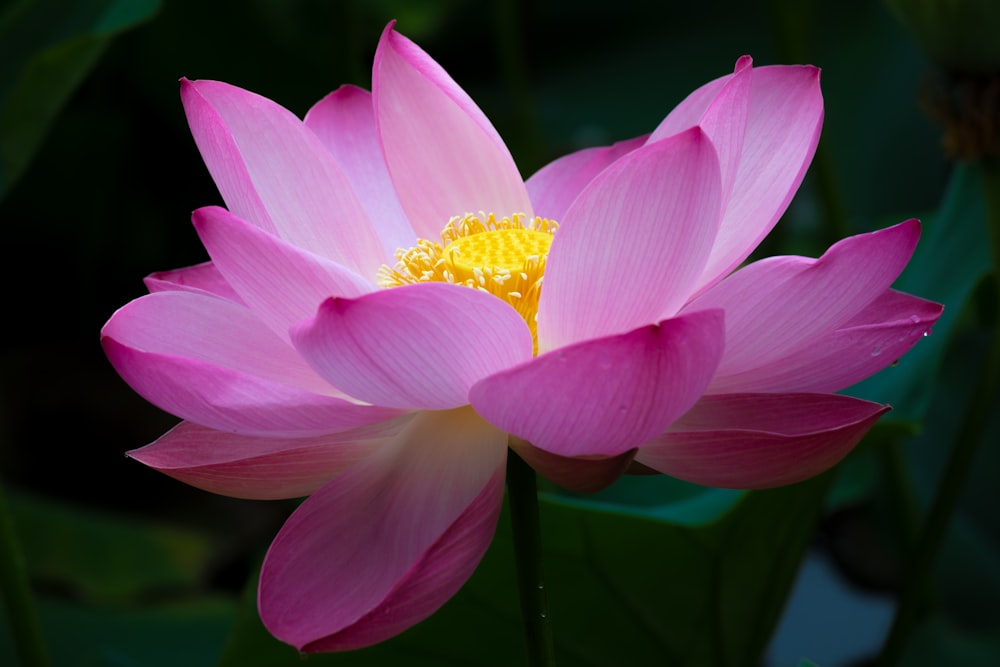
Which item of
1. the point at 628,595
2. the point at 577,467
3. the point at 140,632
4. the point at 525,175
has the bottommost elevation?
the point at 140,632

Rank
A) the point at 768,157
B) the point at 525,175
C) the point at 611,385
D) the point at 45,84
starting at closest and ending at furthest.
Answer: the point at 611,385, the point at 768,157, the point at 45,84, the point at 525,175

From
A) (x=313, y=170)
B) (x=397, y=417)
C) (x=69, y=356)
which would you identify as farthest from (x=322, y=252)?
(x=69, y=356)

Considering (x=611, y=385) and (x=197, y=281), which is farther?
(x=197, y=281)

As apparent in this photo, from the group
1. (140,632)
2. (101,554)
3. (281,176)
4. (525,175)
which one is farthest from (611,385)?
(525,175)

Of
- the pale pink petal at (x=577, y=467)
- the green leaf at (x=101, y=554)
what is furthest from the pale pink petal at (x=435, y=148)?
the green leaf at (x=101, y=554)

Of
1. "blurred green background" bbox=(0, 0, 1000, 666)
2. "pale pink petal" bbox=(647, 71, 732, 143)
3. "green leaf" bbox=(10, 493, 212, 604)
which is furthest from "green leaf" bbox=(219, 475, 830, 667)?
"green leaf" bbox=(10, 493, 212, 604)

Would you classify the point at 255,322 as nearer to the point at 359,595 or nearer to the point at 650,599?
the point at 359,595

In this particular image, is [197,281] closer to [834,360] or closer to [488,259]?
[488,259]

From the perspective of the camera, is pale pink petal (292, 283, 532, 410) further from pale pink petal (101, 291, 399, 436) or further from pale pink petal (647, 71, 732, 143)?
pale pink petal (647, 71, 732, 143)
